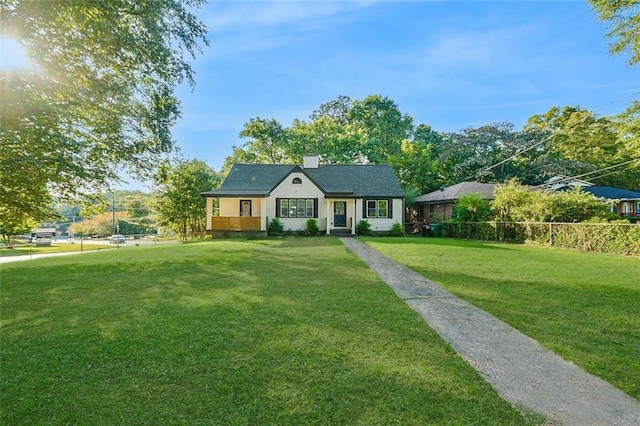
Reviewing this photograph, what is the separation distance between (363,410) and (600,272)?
9.79 meters

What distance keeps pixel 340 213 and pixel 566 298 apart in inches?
696

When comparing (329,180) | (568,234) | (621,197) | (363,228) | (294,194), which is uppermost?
(329,180)

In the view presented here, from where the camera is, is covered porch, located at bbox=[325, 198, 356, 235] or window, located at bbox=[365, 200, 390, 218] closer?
covered porch, located at bbox=[325, 198, 356, 235]

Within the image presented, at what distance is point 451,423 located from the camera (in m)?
2.76

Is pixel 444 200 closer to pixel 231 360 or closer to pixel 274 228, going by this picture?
pixel 274 228

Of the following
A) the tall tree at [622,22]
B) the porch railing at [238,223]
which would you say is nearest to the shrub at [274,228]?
the porch railing at [238,223]

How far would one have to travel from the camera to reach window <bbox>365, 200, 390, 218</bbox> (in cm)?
2377

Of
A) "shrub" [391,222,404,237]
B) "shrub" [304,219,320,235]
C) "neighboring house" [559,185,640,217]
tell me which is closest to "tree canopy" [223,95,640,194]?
"neighboring house" [559,185,640,217]

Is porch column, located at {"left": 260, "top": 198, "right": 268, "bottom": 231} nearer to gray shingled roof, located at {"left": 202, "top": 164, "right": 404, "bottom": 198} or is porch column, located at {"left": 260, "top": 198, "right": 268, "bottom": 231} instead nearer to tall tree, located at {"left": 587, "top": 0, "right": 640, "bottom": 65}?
gray shingled roof, located at {"left": 202, "top": 164, "right": 404, "bottom": 198}

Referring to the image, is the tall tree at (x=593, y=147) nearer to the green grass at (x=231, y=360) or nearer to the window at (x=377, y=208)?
the window at (x=377, y=208)

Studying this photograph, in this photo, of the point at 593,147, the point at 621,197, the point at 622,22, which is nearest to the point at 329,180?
the point at 622,22

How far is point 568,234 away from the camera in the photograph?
50.5 feet

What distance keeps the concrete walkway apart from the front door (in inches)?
692

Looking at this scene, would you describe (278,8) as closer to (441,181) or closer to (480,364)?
(480,364)
